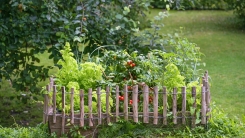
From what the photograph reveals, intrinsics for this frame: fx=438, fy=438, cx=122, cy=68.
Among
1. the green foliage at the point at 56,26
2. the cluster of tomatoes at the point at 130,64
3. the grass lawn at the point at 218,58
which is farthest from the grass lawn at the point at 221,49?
the cluster of tomatoes at the point at 130,64

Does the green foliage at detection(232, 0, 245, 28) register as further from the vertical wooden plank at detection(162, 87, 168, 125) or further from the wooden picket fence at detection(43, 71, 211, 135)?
the vertical wooden plank at detection(162, 87, 168, 125)

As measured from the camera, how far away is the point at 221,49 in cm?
1268

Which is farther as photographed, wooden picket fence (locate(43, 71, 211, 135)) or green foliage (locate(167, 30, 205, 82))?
green foliage (locate(167, 30, 205, 82))

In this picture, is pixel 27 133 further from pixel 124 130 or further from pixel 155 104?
pixel 155 104

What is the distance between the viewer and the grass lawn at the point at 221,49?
317 inches

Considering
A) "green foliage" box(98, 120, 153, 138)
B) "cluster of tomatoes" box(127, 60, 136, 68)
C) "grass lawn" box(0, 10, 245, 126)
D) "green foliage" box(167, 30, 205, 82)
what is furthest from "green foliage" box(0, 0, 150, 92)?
"green foliage" box(98, 120, 153, 138)

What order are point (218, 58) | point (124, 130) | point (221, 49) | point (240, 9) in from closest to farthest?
point (124, 130) → point (218, 58) → point (221, 49) → point (240, 9)

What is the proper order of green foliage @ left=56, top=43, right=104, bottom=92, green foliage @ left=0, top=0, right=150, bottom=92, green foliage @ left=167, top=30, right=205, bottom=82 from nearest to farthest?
green foliage @ left=56, top=43, right=104, bottom=92
green foliage @ left=167, top=30, right=205, bottom=82
green foliage @ left=0, top=0, right=150, bottom=92

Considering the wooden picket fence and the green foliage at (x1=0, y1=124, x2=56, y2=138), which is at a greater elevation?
the wooden picket fence

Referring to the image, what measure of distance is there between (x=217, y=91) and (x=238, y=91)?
0.40m

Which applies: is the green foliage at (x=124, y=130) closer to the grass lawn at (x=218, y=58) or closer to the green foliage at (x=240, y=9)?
the grass lawn at (x=218, y=58)

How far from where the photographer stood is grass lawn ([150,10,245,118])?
26.4 ft

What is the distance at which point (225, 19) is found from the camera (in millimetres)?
18719

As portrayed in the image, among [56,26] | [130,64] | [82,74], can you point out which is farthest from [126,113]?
[56,26]
